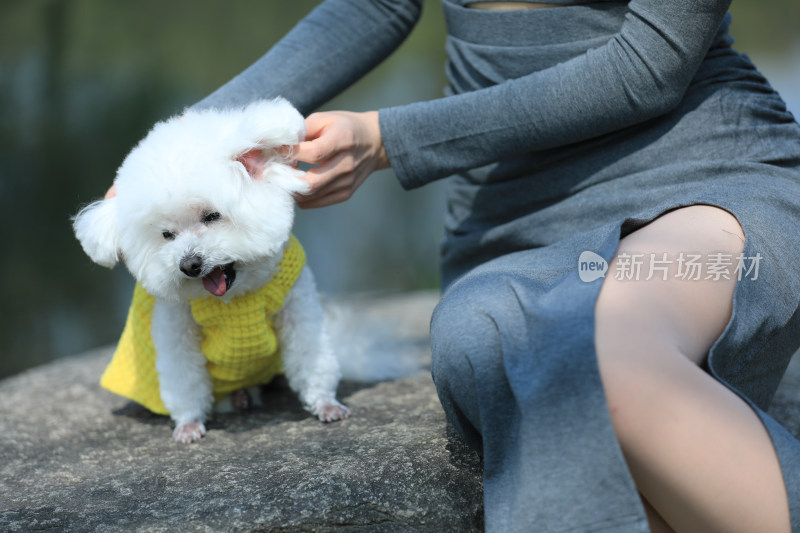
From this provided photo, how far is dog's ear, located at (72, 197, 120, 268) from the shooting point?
3.82 feet

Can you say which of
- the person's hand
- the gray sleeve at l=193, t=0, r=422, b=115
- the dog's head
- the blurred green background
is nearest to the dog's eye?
→ the dog's head

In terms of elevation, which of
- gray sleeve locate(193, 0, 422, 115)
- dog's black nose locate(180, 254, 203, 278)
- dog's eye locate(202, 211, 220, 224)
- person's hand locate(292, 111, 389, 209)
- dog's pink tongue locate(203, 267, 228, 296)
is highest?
gray sleeve locate(193, 0, 422, 115)

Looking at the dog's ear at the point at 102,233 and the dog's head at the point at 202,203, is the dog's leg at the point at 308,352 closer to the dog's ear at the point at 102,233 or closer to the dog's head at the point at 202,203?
the dog's head at the point at 202,203

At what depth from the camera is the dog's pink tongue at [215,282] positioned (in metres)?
1.16

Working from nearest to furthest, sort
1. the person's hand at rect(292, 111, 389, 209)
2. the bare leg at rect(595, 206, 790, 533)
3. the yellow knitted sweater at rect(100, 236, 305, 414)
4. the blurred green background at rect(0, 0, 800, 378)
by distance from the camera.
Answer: the bare leg at rect(595, 206, 790, 533) < the person's hand at rect(292, 111, 389, 209) < the yellow knitted sweater at rect(100, 236, 305, 414) < the blurred green background at rect(0, 0, 800, 378)

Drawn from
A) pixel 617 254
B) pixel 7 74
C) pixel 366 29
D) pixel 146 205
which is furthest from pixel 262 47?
pixel 617 254

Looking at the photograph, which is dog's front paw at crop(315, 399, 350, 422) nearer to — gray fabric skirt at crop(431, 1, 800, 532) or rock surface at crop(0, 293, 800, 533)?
rock surface at crop(0, 293, 800, 533)

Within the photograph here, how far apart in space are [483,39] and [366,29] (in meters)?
0.25

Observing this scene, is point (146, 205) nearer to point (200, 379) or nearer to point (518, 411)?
point (200, 379)

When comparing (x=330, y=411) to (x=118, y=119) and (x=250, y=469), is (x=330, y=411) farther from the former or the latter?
(x=118, y=119)

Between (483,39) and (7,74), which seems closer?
(483,39)

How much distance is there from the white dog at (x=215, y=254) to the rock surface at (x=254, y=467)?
9cm

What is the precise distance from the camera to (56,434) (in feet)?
4.57

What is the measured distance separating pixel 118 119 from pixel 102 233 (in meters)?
3.17
